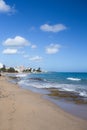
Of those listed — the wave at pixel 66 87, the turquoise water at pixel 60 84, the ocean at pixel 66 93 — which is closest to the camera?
the ocean at pixel 66 93

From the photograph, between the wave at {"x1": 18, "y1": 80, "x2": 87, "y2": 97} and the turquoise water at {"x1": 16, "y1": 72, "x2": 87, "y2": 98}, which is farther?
the turquoise water at {"x1": 16, "y1": 72, "x2": 87, "y2": 98}

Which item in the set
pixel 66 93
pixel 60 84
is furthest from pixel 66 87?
pixel 66 93

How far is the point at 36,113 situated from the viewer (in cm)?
907

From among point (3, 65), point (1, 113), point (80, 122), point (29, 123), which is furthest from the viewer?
point (3, 65)

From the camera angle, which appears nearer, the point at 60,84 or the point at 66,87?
the point at 66,87

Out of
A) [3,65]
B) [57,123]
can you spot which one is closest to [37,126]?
[57,123]

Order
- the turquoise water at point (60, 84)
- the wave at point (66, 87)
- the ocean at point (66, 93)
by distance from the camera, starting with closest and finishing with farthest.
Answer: the ocean at point (66, 93) → the wave at point (66, 87) → the turquoise water at point (60, 84)

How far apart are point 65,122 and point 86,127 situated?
2.66 ft

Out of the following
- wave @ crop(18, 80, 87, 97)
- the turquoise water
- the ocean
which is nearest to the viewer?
the ocean

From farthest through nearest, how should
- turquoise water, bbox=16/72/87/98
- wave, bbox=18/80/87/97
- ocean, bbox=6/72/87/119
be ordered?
turquoise water, bbox=16/72/87/98, wave, bbox=18/80/87/97, ocean, bbox=6/72/87/119

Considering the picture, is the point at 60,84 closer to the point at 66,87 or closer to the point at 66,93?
the point at 66,87

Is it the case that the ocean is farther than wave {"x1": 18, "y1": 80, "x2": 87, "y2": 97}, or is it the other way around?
wave {"x1": 18, "y1": 80, "x2": 87, "y2": 97}

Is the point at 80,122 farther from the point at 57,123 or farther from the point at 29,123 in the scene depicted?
the point at 29,123

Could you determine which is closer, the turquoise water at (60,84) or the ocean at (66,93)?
the ocean at (66,93)
